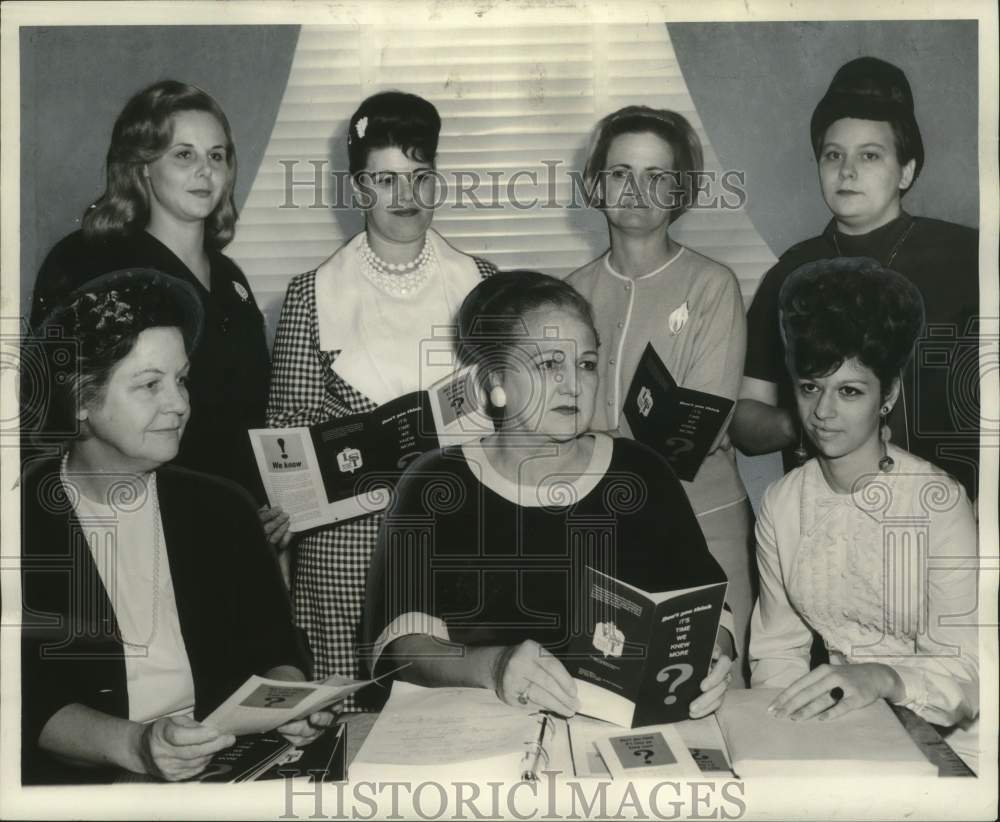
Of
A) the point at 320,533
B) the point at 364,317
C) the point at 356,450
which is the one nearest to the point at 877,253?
→ the point at 364,317

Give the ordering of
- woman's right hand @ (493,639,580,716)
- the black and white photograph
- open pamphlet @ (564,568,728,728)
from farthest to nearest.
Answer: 1. the black and white photograph
2. woman's right hand @ (493,639,580,716)
3. open pamphlet @ (564,568,728,728)

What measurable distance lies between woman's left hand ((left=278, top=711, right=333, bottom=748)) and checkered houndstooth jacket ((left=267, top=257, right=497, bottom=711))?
192 mm

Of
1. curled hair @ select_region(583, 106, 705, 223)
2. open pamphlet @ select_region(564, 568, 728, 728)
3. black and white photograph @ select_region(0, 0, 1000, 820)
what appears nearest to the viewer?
open pamphlet @ select_region(564, 568, 728, 728)

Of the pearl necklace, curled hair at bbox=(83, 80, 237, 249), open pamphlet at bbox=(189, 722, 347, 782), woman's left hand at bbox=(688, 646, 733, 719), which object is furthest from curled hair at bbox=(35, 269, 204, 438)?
woman's left hand at bbox=(688, 646, 733, 719)

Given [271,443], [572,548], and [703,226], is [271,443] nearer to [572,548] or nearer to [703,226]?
[572,548]

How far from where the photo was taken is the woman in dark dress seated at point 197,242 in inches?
110

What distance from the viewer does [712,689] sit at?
2.60m

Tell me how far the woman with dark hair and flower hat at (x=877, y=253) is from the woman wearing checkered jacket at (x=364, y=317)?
770 mm

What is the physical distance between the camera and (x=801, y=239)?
2.85m

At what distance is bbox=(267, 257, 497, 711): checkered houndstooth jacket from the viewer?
2809mm

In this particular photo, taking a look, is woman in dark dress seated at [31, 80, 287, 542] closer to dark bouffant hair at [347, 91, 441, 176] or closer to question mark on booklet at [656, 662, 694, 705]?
dark bouffant hair at [347, 91, 441, 176]

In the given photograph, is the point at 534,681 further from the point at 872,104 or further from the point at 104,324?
the point at 872,104

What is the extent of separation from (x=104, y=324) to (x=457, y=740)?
1.36 meters

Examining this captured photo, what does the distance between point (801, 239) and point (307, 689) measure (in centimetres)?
171
